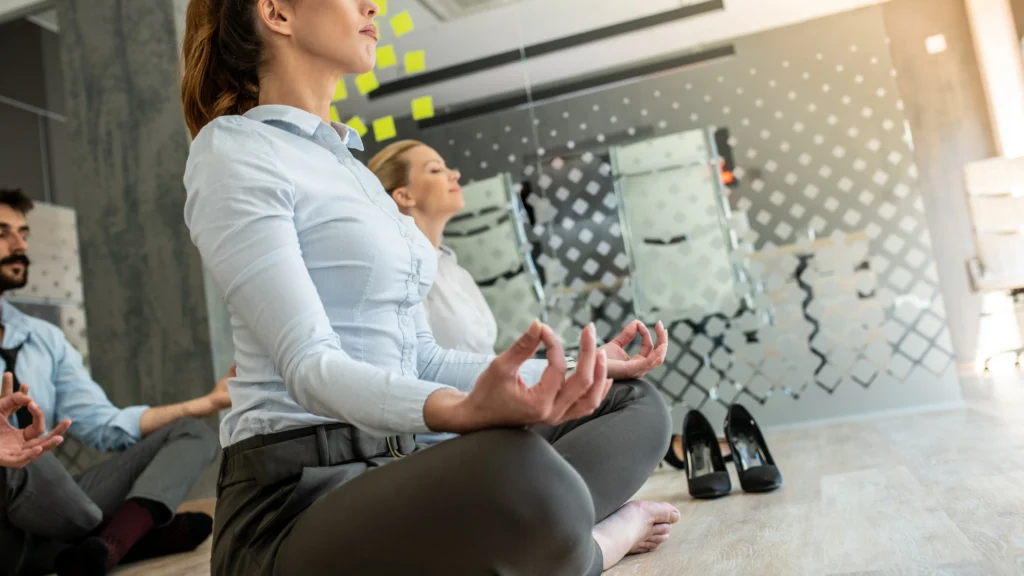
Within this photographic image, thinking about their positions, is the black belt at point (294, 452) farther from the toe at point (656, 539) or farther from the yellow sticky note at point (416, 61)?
the yellow sticky note at point (416, 61)

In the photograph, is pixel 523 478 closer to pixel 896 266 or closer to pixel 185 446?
pixel 185 446

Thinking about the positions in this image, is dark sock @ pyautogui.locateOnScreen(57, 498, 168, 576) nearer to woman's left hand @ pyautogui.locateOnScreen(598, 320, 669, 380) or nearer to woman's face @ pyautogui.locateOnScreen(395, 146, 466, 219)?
woman's face @ pyautogui.locateOnScreen(395, 146, 466, 219)

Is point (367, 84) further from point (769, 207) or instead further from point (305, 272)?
point (305, 272)

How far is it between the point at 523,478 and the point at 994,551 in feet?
2.33

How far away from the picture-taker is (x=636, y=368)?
3.51ft

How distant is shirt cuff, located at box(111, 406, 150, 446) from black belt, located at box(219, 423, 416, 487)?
1751 mm

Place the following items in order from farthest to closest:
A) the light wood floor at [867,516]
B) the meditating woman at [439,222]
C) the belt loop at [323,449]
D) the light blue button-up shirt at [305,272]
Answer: the meditating woman at [439,222]
the light wood floor at [867,516]
the belt loop at [323,449]
the light blue button-up shirt at [305,272]

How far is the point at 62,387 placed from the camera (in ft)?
8.15

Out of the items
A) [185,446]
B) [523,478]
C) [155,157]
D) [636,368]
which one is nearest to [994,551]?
[636,368]

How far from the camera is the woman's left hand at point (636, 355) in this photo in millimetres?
1025

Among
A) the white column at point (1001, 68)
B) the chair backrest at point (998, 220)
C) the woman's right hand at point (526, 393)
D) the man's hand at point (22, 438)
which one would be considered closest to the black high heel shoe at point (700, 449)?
the man's hand at point (22, 438)

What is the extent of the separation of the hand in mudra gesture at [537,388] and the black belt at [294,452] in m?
0.21

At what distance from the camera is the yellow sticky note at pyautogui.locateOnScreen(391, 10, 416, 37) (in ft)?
11.9

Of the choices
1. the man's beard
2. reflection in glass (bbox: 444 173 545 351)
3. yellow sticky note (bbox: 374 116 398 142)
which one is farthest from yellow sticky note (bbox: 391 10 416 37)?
the man's beard
